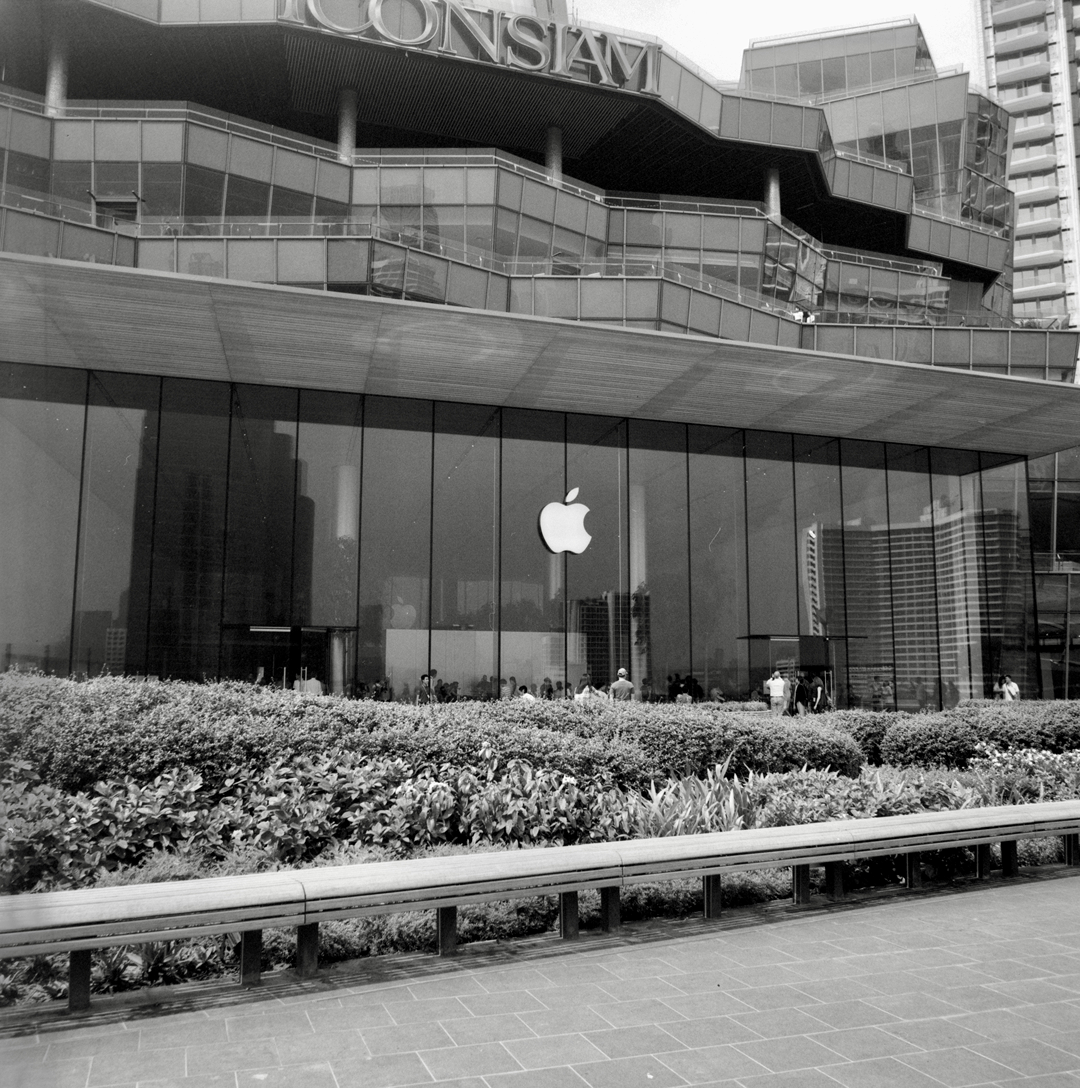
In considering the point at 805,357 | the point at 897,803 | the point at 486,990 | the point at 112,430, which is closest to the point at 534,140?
the point at 805,357

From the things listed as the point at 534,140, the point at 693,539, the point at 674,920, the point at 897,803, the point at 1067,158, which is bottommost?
the point at 674,920

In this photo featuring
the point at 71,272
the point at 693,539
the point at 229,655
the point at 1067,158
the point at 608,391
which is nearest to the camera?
the point at 71,272

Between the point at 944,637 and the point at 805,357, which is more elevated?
the point at 805,357

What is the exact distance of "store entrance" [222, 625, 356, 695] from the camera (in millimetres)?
21344

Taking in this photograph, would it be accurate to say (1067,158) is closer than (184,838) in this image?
No

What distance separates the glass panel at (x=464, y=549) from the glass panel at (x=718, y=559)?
5297 millimetres

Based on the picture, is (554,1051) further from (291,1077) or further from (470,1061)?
(291,1077)

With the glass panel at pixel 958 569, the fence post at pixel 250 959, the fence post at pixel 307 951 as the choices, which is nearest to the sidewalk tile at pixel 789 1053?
the fence post at pixel 307 951

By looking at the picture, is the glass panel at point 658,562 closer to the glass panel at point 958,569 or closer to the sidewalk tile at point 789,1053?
the glass panel at point 958,569

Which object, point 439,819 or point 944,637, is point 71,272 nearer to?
point 439,819

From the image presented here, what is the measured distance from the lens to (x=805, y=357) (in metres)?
21.7

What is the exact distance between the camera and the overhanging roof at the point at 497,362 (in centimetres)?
1842

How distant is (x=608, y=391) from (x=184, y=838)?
18041mm

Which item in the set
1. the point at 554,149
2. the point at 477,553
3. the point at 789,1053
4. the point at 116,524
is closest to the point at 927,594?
the point at 477,553
